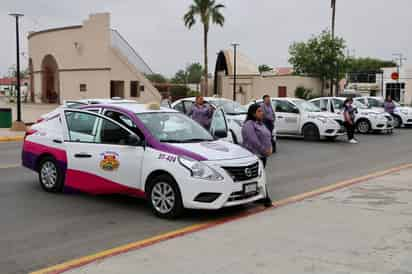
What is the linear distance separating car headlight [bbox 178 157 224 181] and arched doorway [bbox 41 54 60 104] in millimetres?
34973

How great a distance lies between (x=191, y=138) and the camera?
344 inches

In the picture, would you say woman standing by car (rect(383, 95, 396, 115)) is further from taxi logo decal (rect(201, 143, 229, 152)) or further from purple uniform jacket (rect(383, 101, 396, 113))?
taxi logo decal (rect(201, 143, 229, 152))

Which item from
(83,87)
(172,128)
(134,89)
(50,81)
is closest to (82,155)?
(172,128)

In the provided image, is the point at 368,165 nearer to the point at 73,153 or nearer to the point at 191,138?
the point at 191,138

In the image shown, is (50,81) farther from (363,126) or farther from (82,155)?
(82,155)

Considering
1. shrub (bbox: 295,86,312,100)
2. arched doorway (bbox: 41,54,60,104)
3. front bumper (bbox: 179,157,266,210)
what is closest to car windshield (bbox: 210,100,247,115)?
front bumper (bbox: 179,157,266,210)

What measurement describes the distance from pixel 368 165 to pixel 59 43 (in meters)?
29.9

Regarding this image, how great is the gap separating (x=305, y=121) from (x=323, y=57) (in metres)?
30.9

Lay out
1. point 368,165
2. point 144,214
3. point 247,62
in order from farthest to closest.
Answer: point 247,62
point 368,165
point 144,214

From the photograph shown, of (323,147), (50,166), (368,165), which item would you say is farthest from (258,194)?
(323,147)

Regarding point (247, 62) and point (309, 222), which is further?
point (247, 62)

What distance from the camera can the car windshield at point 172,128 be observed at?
8.51 m

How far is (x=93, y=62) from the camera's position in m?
38.1

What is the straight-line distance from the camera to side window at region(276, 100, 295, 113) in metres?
21.3
